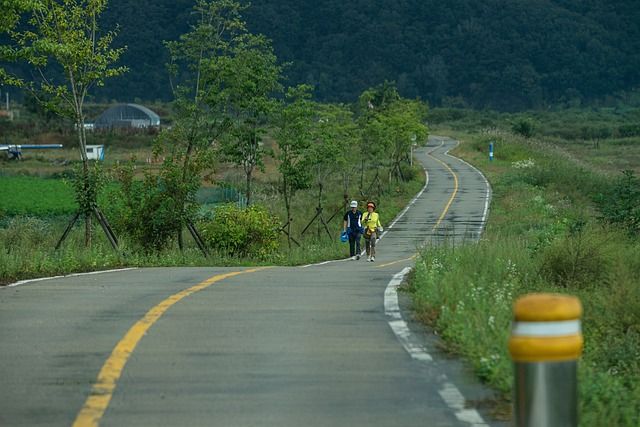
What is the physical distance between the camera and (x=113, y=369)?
830 centimetres

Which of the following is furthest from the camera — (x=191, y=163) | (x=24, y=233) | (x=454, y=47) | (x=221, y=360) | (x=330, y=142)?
(x=454, y=47)

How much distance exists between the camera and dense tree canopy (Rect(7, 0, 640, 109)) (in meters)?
171

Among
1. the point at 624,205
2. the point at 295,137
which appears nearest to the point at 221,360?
the point at 624,205

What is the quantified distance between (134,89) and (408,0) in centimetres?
4781

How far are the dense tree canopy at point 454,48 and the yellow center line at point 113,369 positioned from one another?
158 m

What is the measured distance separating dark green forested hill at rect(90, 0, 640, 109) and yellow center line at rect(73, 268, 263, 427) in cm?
15785

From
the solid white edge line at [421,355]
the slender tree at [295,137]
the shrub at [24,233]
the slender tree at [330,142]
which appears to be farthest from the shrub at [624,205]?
the slender tree at [330,142]

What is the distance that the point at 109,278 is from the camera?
16.0 meters

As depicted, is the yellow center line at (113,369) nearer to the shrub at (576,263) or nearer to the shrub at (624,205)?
the shrub at (576,263)

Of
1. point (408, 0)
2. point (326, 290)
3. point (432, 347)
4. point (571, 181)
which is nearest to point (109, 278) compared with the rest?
point (326, 290)

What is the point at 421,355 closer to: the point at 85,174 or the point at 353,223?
the point at 85,174

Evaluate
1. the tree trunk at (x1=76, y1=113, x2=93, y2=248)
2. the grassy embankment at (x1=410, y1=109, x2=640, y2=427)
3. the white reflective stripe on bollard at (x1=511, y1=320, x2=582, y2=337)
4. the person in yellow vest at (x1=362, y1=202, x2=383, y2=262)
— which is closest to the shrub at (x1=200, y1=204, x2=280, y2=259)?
the person in yellow vest at (x1=362, y1=202, x2=383, y2=262)

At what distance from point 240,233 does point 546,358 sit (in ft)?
89.6

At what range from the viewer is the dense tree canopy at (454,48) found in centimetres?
17138
